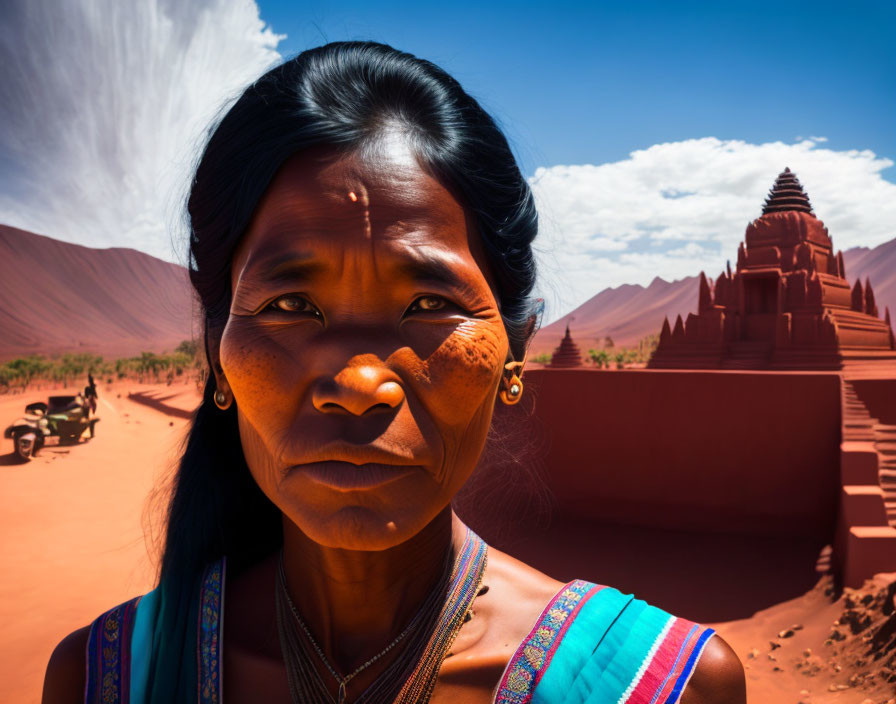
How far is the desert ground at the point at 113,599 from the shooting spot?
5.47 m

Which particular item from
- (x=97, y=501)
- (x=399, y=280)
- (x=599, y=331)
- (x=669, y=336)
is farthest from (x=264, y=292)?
(x=599, y=331)

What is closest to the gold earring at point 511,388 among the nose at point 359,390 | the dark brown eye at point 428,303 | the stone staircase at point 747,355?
the dark brown eye at point 428,303

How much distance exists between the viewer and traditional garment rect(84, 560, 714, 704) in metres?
1.20

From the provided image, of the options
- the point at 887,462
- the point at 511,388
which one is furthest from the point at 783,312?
the point at 511,388

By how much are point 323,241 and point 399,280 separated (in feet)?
0.50

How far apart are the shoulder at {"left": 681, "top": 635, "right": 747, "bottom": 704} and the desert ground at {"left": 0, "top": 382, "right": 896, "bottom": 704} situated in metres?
1.52

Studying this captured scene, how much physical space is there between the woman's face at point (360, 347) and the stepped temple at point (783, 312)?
1643 centimetres

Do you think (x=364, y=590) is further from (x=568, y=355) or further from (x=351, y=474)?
(x=568, y=355)

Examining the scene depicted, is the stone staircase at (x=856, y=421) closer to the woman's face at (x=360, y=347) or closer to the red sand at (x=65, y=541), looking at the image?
the red sand at (x=65, y=541)

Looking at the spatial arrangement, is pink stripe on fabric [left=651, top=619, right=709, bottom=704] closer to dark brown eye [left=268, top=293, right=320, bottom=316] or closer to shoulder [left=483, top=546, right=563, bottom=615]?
shoulder [left=483, top=546, right=563, bottom=615]

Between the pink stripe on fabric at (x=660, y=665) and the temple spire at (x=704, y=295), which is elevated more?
the temple spire at (x=704, y=295)

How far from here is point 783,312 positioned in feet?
55.9

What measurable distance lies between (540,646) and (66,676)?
1006 mm

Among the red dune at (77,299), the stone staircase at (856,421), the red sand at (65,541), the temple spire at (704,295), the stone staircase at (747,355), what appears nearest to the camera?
the red sand at (65,541)
